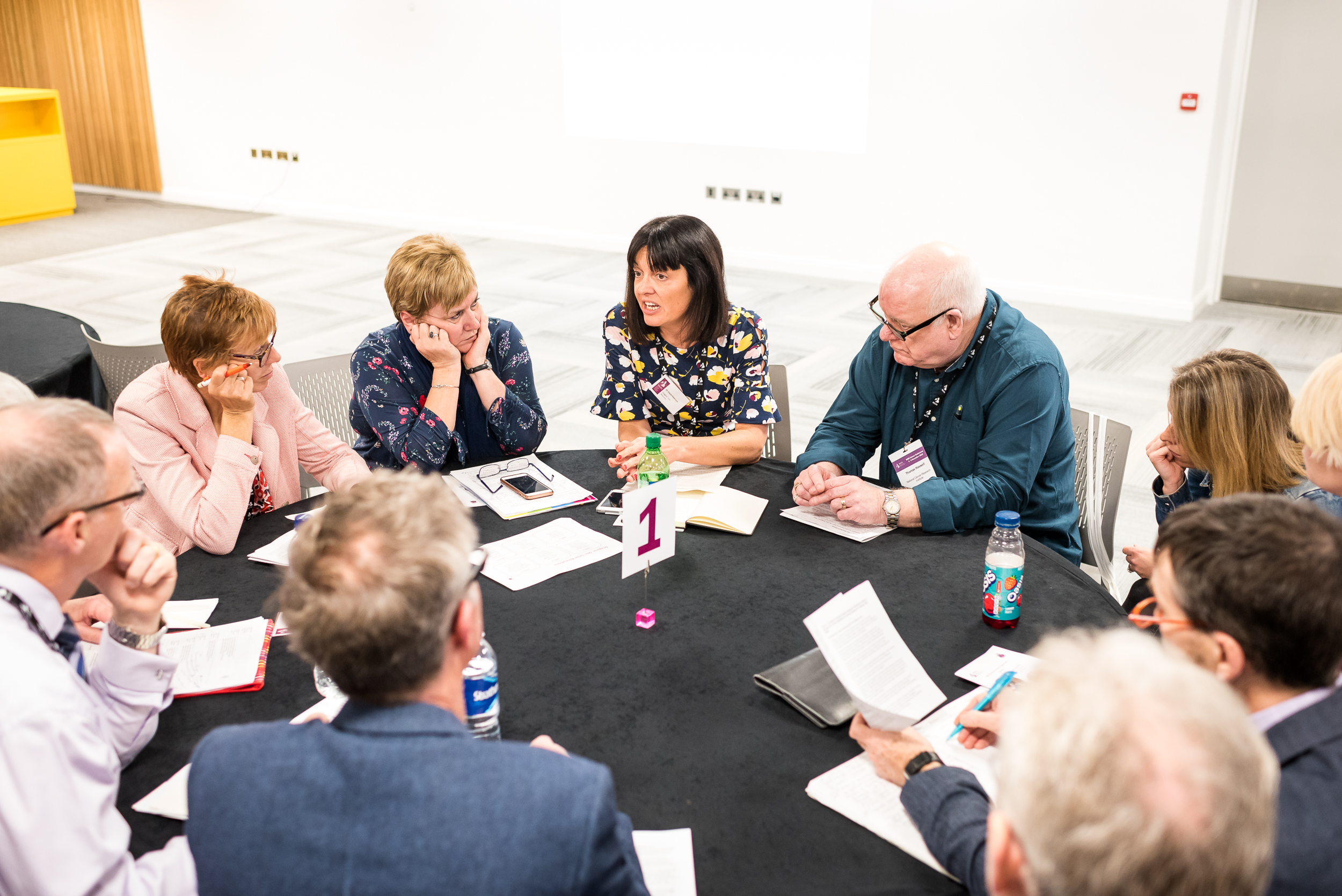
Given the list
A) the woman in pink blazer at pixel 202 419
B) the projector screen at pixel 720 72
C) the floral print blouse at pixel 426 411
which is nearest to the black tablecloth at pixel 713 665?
the woman in pink blazer at pixel 202 419

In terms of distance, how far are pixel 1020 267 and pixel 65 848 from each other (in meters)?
7.54

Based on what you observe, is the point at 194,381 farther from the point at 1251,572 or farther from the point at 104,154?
the point at 104,154

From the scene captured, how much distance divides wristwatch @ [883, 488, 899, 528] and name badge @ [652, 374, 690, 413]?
32.7 inches

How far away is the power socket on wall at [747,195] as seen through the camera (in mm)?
8695

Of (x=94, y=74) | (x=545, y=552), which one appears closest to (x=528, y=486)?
(x=545, y=552)

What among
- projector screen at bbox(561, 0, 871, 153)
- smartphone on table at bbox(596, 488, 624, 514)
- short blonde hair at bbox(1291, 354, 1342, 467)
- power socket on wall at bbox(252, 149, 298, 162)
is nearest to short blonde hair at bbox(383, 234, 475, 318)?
smartphone on table at bbox(596, 488, 624, 514)

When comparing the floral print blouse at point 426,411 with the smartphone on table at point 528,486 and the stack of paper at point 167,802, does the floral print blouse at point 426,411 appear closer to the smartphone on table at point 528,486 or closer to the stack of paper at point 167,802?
the smartphone on table at point 528,486

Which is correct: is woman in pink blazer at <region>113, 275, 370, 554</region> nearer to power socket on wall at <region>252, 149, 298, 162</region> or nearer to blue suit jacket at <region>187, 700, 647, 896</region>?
blue suit jacket at <region>187, 700, 647, 896</region>

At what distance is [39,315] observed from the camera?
441cm

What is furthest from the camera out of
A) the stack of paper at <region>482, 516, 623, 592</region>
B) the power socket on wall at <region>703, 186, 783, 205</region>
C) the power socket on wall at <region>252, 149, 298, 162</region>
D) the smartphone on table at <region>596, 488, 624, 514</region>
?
the power socket on wall at <region>252, 149, 298, 162</region>

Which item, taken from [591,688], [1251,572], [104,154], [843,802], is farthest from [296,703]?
[104,154]

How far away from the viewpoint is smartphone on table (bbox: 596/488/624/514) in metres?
2.59

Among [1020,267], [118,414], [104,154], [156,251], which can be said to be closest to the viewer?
[118,414]

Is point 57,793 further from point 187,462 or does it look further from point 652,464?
point 652,464
